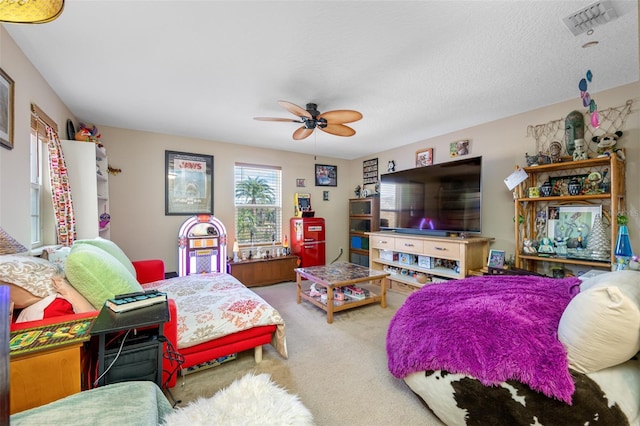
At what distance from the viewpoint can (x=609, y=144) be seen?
237 cm

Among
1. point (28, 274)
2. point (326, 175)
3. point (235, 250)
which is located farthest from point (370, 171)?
point (28, 274)

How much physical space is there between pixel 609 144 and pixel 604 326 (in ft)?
7.71

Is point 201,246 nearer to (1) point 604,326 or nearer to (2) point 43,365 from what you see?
(2) point 43,365

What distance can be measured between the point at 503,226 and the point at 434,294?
198cm

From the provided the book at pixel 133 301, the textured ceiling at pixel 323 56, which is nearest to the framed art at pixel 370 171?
the textured ceiling at pixel 323 56

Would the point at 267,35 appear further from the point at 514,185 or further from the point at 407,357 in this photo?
the point at 514,185

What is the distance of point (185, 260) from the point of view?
3619 mm

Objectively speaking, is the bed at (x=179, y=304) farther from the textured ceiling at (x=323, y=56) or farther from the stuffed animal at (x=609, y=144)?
the stuffed animal at (x=609, y=144)

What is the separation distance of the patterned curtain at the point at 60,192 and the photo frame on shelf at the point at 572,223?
493 cm

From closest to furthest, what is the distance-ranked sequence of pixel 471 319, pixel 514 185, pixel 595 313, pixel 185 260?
pixel 595 313 < pixel 471 319 < pixel 514 185 < pixel 185 260

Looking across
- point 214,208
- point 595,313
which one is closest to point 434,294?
point 595,313

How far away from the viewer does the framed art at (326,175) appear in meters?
5.29

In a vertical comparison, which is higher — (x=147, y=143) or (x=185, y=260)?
(x=147, y=143)

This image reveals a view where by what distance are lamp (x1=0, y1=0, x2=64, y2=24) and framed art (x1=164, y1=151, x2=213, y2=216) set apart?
11.4ft
